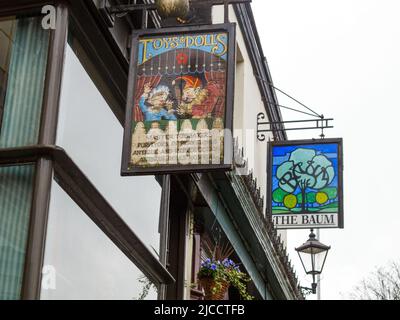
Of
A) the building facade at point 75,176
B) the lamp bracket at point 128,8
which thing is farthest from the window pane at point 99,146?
the lamp bracket at point 128,8

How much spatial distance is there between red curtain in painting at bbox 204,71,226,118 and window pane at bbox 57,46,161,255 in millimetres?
1077

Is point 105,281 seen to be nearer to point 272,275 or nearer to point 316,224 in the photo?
point 316,224

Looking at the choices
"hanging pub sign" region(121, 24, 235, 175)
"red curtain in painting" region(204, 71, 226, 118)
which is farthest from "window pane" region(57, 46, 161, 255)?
"red curtain in painting" region(204, 71, 226, 118)

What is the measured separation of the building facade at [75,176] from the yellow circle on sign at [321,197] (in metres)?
3.88

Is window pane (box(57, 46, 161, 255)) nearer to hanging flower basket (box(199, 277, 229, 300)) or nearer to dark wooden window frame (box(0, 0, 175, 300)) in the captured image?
dark wooden window frame (box(0, 0, 175, 300))

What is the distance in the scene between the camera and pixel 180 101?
8258 mm

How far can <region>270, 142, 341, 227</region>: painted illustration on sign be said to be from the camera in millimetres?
14695

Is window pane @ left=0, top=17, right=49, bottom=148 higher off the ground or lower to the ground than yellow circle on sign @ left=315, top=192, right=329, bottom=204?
lower

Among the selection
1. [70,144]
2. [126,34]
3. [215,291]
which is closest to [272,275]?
[215,291]

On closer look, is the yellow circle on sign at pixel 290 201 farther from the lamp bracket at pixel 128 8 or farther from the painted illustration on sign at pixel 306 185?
the lamp bracket at pixel 128 8

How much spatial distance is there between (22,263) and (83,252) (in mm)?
1199

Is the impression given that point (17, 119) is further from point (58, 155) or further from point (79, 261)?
point (79, 261)

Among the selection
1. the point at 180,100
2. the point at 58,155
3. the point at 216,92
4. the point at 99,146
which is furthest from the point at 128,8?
the point at 58,155

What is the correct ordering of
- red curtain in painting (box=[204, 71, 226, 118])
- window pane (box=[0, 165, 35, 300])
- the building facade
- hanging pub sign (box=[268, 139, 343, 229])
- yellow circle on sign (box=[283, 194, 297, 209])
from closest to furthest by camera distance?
window pane (box=[0, 165, 35, 300]) → the building facade → red curtain in painting (box=[204, 71, 226, 118]) → hanging pub sign (box=[268, 139, 343, 229]) → yellow circle on sign (box=[283, 194, 297, 209])
